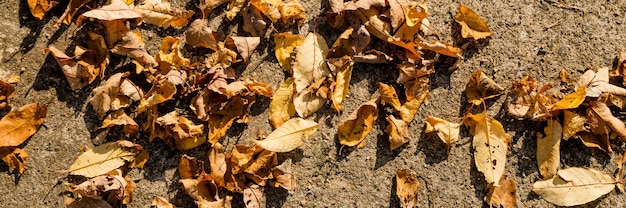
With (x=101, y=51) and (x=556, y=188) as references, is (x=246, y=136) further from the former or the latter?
(x=556, y=188)

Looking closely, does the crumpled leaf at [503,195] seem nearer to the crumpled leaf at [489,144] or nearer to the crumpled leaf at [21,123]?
the crumpled leaf at [489,144]

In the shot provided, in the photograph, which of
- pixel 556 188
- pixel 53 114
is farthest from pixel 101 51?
pixel 556 188

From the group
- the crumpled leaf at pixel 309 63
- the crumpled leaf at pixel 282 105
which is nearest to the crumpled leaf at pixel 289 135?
the crumpled leaf at pixel 282 105

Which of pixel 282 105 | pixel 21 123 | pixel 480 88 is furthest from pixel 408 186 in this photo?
pixel 21 123

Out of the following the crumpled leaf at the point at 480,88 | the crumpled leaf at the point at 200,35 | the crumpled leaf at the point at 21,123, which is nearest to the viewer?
the crumpled leaf at the point at 21,123

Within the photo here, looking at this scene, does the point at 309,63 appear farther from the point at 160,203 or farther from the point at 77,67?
the point at 77,67

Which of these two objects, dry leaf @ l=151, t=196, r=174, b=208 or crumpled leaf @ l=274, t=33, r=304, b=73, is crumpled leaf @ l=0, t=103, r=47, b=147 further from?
crumpled leaf @ l=274, t=33, r=304, b=73
